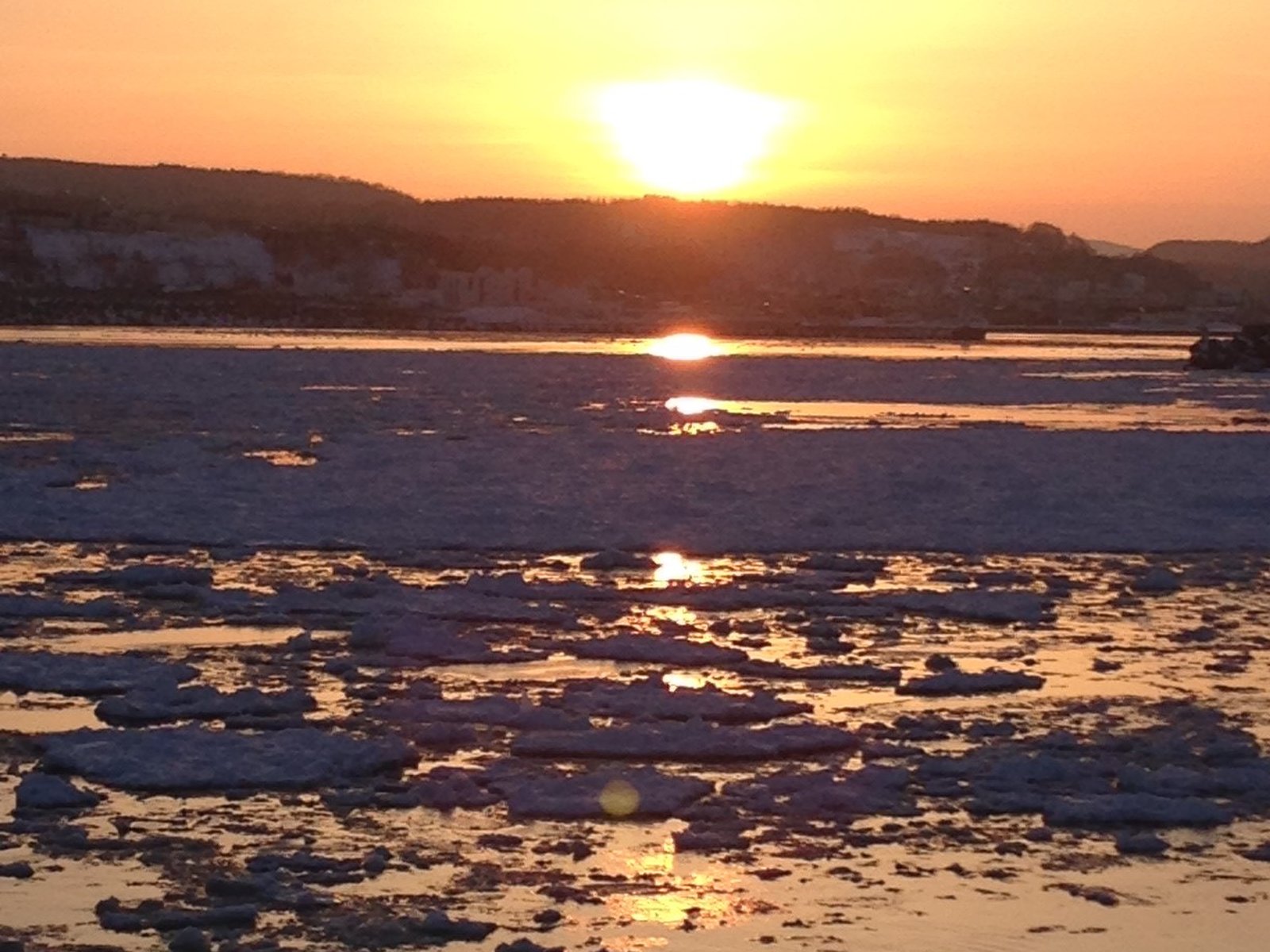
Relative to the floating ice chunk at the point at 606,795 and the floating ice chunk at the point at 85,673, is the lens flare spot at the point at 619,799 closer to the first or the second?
the floating ice chunk at the point at 606,795

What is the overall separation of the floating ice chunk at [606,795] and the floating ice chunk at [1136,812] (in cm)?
140

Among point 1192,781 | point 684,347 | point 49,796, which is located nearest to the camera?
point 49,796

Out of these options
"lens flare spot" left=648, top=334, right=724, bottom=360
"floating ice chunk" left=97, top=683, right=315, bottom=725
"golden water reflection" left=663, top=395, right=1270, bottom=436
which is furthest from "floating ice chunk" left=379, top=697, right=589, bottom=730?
"lens flare spot" left=648, top=334, right=724, bottom=360

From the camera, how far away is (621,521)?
1630cm

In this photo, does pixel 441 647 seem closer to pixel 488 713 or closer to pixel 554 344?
pixel 488 713

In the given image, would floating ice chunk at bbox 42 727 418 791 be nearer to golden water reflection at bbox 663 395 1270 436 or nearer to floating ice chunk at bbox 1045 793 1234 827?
floating ice chunk at bbox 1045 793 1234 827

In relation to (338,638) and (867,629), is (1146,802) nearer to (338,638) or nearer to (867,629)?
(867,629)

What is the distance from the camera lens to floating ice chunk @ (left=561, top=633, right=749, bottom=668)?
1034 centimetres

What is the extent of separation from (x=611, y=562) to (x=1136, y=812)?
6.80 metres

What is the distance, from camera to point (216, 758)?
7953 mm

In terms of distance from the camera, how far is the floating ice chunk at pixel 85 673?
935cm

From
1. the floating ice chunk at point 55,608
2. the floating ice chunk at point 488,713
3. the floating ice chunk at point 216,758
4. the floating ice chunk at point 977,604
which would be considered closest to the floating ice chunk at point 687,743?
the floating ice chunk at point 488,713

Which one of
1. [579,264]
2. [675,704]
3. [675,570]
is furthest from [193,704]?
[579,264]

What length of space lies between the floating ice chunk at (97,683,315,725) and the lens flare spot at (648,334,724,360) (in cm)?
4218
